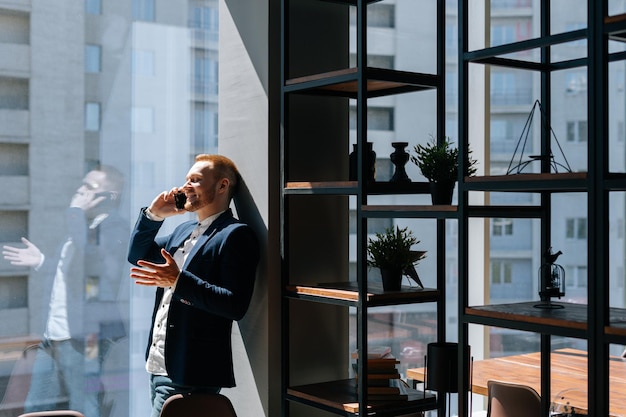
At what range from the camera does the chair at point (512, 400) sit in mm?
3424

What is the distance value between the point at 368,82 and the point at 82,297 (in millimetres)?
1738

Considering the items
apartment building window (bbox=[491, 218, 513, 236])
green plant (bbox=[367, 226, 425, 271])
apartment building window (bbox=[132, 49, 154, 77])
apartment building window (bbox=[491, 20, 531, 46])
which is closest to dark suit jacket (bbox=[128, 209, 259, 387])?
green plant (bbox=[367, 226, 425, 271])

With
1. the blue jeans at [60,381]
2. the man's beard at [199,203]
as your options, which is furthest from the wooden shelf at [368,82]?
the blue jeans at [60,381]

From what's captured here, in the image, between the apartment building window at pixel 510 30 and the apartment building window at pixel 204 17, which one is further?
the apartment building window at pixel 510 30

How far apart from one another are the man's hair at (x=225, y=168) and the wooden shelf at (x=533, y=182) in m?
1.33

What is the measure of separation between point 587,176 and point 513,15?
348 cm

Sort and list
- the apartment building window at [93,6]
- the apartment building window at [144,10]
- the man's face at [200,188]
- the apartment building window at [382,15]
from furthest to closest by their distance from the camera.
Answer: the apartment building window at [382,15]
the apartment building window at [144,10]
the apartment building window at [93,6]
the man's face at [200,188]

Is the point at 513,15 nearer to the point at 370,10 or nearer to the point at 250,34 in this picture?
the point at 370,10

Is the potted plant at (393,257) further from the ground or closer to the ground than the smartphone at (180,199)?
closer to the ground

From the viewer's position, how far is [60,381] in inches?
151

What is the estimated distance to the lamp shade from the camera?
306 cm

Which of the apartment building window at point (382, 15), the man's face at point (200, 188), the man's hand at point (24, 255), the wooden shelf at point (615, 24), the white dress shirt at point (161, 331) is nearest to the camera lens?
the wooden shelf at point (615, 24)

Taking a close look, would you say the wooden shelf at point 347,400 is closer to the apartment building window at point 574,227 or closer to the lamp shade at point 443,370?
the lamp shade at point 443,370

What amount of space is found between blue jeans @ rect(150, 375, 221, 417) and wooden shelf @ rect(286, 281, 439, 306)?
1.82 ft
